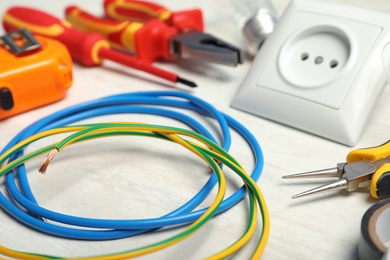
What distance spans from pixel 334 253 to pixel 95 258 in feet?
0.58

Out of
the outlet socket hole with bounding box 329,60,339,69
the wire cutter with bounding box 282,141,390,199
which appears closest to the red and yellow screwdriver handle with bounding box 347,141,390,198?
the wire cutter with bounding box 282,141,390,199

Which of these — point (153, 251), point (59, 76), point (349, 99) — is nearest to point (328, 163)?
point (349, 99)

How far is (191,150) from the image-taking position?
0.52m

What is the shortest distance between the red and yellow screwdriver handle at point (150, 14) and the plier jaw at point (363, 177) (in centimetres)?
34

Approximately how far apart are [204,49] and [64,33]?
187 millimetres

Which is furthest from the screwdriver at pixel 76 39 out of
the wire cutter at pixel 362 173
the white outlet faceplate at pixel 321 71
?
the wire cutter at pixel 362 173

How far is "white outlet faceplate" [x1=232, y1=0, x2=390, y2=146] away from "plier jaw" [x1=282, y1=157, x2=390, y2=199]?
0.23ft

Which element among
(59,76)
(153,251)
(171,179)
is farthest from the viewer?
(59,76)

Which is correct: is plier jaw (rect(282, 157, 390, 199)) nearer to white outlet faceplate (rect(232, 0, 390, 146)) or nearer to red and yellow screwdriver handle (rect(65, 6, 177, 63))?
white outlet faceplate (rect(232, 0, 390, 146))

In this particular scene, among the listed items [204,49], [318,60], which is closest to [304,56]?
[318,60]

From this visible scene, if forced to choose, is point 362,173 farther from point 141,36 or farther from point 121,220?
point 141,36

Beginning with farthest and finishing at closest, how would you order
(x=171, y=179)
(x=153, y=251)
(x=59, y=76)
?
(x=59, y=76), (x=171, y=179), (x=153, y=251)

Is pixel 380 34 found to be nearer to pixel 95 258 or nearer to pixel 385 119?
pixel 385 119

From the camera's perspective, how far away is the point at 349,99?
Result: 552mm
